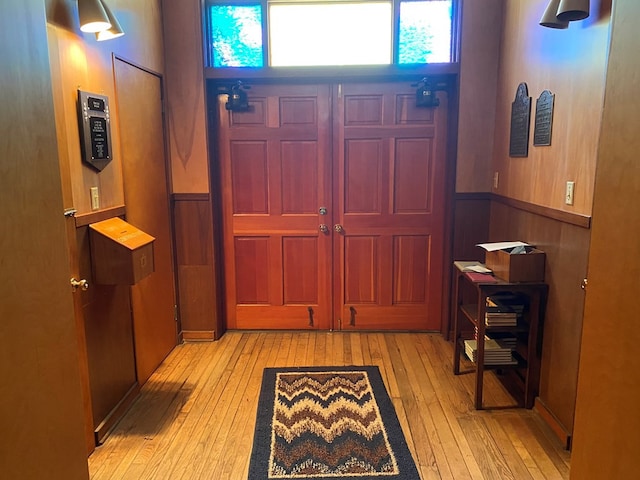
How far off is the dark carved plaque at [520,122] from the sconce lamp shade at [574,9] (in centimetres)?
73

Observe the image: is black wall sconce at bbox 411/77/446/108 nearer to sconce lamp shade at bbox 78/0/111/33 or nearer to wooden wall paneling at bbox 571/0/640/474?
sconce lamp shade at bbox 78/0/111/33

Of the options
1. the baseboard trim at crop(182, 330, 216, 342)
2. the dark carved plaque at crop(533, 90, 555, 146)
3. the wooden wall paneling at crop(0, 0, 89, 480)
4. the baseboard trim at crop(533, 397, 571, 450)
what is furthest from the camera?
the baseboard trim at crop(182, 330, 216, 342)

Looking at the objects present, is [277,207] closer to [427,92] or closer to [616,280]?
[427,92]

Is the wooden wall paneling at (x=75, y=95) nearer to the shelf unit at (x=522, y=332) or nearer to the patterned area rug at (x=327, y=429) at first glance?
the patterned area rug at (x=327, y=429)

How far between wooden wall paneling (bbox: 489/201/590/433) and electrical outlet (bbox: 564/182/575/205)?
0.38 feet

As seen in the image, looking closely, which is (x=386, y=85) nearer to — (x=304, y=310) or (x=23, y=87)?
(x=304, y=310)

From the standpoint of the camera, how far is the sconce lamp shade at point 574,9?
211 cm

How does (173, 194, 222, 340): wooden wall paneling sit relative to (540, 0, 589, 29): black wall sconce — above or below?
below

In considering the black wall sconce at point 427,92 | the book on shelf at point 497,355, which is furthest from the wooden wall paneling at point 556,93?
the book on shelf at point 497,355

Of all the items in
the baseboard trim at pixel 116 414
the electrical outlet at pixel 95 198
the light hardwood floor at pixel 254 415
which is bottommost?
the light hardwood floor at pixel 254 415

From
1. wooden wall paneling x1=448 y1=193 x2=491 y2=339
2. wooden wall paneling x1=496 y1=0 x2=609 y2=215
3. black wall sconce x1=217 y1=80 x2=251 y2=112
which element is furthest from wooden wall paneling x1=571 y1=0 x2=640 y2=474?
black wall sconce x1=217 y1=80 x2=251 y2=112

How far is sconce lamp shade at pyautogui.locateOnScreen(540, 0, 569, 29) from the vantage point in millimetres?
2262

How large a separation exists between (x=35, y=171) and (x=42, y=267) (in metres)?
0.24

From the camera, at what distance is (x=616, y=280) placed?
1164 millimetres
